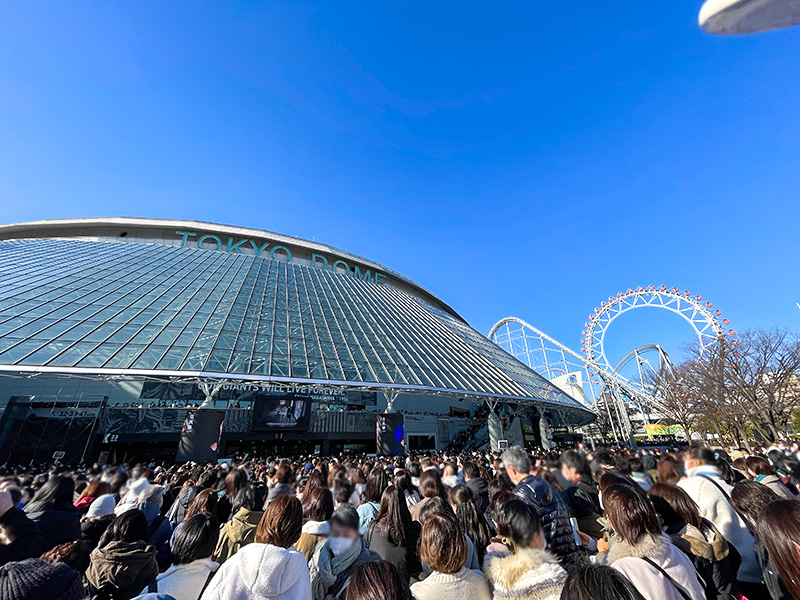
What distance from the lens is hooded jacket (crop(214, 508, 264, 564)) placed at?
3589 millimetres

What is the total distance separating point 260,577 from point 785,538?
3.10 metres

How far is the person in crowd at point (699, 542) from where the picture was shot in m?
2.79

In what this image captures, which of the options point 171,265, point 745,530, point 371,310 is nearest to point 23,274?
point 171,265

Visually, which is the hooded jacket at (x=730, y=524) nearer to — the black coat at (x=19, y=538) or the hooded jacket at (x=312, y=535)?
the hooded jacket at (x=312, y=535)

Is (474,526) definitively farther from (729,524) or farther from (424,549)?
(729,524)

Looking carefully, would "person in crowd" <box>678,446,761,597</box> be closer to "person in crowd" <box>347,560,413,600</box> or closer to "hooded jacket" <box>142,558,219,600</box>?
"person in crowd" <box>347,560,413,600</box>

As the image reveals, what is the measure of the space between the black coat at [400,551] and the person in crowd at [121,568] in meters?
1.80

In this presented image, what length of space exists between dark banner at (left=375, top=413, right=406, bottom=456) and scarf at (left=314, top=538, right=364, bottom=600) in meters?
16.9

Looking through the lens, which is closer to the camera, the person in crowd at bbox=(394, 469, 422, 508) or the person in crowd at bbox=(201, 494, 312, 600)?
the person in crowd at bbox=(201, 494, 312, 600)

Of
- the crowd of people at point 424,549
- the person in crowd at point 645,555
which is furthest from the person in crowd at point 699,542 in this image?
the person in crowd at point 645,555

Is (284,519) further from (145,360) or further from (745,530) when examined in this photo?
(145,360)

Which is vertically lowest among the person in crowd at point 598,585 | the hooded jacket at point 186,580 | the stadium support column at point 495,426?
the hooded jacket at point 186,580

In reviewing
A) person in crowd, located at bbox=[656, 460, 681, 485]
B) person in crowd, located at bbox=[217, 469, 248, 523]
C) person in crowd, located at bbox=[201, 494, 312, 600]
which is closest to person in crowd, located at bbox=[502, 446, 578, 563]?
person in crowd, located at bbox=[656, 460, 681, 485]

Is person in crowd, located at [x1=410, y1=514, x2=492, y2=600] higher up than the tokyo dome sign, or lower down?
lower down
